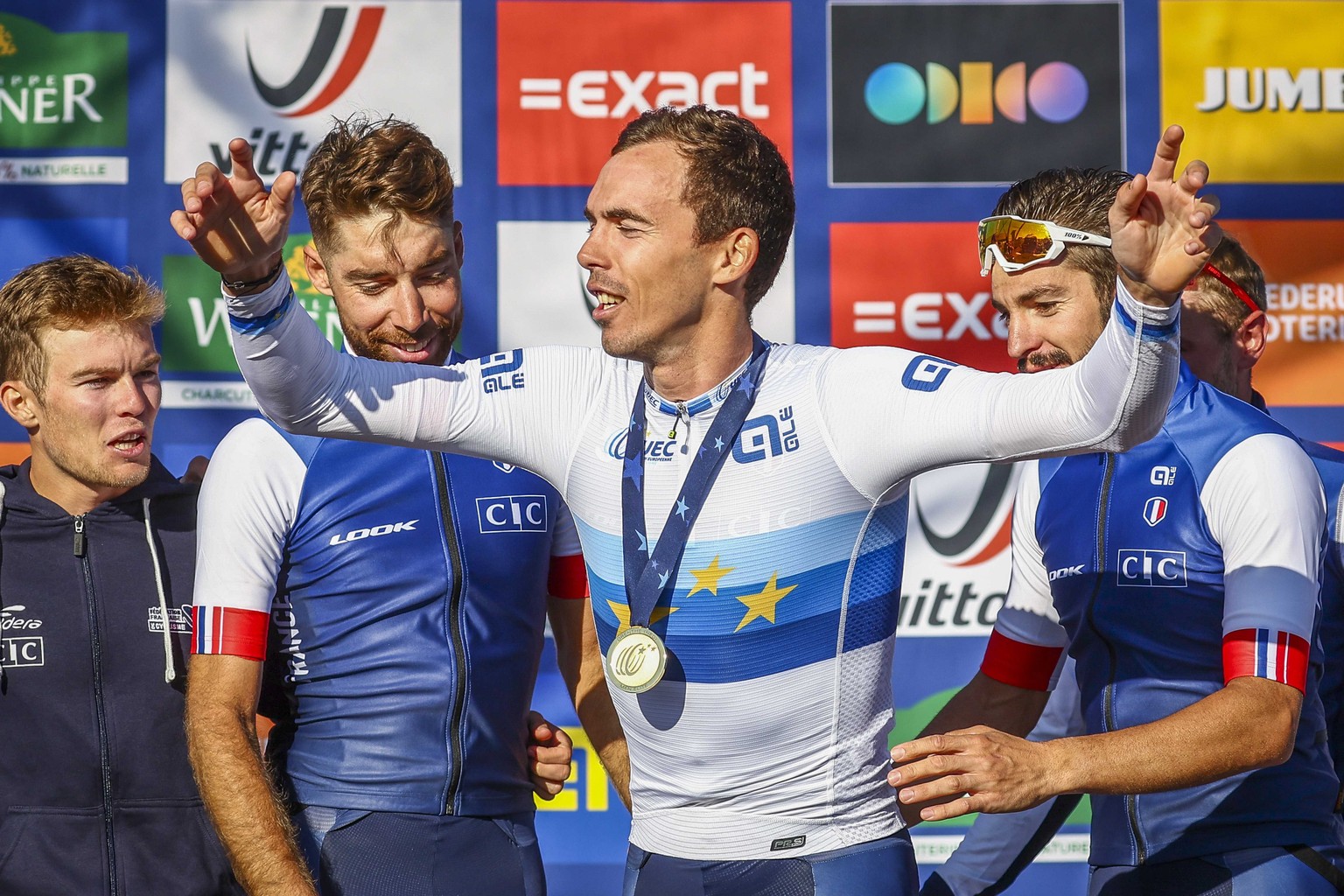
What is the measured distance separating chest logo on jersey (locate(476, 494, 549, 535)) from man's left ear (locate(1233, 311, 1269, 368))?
4.73 feet

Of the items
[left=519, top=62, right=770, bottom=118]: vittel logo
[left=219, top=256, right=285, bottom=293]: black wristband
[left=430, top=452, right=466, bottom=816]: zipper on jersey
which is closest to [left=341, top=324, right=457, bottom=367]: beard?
[left=430, top=452, right=466, bottom=816]: zipper on jersey

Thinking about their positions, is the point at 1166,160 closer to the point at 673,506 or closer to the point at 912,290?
the point at 673,506

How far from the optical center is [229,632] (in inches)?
86.0

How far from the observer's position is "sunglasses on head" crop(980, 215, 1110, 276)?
2.41 meters

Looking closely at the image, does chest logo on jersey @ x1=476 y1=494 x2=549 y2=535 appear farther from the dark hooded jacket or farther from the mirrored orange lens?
the mirrored orange lens

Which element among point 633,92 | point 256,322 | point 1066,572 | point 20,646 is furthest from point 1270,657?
point 633,92

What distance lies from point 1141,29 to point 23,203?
10.3 feet

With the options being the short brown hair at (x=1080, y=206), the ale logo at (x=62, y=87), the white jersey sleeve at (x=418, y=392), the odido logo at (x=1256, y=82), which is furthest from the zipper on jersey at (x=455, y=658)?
the odido logo at (x=1256, y=82)

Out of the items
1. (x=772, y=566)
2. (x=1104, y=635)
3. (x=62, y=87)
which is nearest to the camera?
(x=772, y=566)

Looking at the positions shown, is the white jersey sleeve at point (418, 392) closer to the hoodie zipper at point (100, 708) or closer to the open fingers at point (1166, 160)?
the hoodie zipper at point (100, 708)

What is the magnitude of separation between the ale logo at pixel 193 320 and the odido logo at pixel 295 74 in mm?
261

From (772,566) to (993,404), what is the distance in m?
0.38

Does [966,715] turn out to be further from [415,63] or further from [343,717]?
[415,63]

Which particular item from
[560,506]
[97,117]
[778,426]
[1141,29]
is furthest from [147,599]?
[1141,29]
